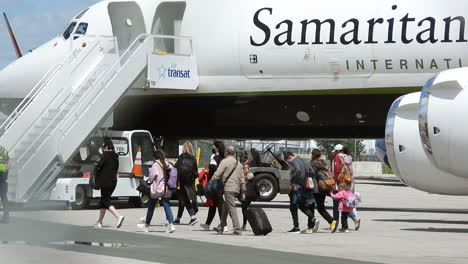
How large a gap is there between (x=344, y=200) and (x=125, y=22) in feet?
35.0

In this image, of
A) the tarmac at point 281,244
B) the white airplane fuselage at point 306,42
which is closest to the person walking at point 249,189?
the tarmac at point 281,244

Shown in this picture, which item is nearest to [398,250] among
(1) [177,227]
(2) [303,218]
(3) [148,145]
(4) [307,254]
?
(4) [307,254]

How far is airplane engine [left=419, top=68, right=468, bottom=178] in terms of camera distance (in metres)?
17.3

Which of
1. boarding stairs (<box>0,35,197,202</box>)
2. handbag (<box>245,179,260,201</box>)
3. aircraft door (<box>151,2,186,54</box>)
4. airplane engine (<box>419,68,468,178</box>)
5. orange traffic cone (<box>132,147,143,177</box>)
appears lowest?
handbag (<box>245,179,260,201</box>)

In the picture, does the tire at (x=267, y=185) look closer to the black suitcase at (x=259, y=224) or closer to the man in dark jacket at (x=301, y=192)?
the man in dark jacket at (x=301, y=192)

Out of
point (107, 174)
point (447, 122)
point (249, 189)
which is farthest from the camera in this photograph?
point (107, 174)

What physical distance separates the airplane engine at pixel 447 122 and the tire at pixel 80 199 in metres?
11.7

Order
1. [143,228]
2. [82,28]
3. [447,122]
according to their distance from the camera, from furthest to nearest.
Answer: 1. [82,28]
2. [143,228]
3. [447,122]

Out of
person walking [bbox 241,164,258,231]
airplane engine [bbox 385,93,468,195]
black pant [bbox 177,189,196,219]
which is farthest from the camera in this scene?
Result: black pant [bbox 177,189,196,219]

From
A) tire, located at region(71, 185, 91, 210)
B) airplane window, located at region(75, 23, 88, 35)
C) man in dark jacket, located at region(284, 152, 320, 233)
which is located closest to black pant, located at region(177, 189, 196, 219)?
man in dark jacket, located at region(284, 152, 320, 233)

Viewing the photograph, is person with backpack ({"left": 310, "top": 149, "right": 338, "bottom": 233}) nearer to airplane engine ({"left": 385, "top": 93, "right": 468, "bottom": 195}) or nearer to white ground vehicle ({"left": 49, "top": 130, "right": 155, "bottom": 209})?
airplane engine ({"left": 385, "top": 93, "right": 468, "bottom": 195})

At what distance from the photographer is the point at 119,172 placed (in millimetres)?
27625

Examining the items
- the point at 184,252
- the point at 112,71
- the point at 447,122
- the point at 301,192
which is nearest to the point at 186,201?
the point at 301,192

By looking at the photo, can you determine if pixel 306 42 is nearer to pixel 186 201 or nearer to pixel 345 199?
pixel 186 201
